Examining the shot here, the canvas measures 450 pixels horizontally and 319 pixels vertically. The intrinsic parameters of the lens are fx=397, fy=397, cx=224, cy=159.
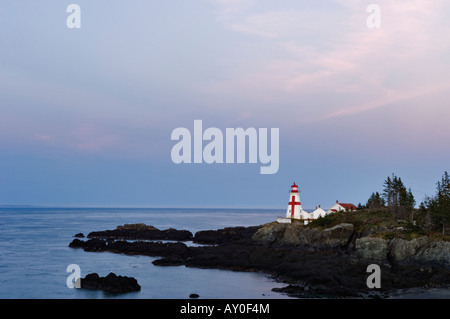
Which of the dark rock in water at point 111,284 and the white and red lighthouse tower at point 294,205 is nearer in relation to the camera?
the dark rock in water at point 111,284

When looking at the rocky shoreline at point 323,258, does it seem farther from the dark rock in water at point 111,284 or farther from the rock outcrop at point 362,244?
the dark rock in water at point 111,284

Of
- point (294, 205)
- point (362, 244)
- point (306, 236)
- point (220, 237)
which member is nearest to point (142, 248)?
point (220, 237)

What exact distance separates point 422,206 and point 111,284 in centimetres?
3898

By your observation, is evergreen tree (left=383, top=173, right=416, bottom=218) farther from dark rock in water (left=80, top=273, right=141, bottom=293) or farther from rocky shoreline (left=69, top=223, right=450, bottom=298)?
dark rock in water (left=80, top=273, right=141, bottom=293)

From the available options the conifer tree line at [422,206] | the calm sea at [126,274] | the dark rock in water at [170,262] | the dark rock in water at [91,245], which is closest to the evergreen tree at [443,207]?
the conifer tree line at [422,206]

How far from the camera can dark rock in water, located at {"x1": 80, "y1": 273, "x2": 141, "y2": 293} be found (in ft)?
108

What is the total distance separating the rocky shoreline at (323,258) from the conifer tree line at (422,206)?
5.06 meters

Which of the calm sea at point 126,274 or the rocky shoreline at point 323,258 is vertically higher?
the rocky shoreline at point 323,258

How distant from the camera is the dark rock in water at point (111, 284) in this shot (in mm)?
32938

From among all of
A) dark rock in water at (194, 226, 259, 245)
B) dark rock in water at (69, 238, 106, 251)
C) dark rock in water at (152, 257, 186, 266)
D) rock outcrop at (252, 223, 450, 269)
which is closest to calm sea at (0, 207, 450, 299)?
dark rock in water at (152, 257, 186, 266)

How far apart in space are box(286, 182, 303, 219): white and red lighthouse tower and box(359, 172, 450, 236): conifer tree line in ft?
45.2
